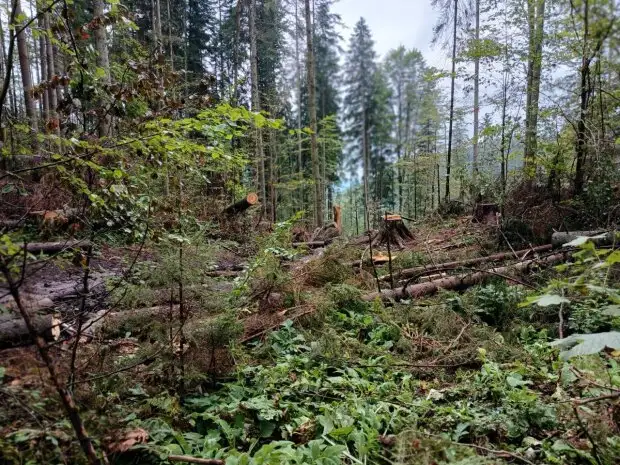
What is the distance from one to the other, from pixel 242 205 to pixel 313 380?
312 inches

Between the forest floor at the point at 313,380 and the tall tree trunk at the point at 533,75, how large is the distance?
15.2ft

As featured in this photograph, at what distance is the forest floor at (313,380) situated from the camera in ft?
6.02

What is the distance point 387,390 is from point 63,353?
252cm

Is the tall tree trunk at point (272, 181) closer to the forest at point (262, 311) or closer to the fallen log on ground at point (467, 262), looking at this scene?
the forest at point (262, 311)

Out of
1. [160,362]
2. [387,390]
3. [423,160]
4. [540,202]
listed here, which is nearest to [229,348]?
[160,362]

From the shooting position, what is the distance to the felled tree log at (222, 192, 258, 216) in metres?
10.1

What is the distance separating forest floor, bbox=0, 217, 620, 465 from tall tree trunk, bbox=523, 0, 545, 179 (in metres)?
4.63

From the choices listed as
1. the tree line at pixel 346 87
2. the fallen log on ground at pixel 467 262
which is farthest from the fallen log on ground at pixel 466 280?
the tree line at pixel 346 87

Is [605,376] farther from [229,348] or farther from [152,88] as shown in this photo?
[152,88]

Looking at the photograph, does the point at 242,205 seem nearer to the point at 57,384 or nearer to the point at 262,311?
the point at 262,311

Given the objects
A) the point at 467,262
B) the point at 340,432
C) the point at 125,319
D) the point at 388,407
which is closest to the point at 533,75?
the point at 467,262

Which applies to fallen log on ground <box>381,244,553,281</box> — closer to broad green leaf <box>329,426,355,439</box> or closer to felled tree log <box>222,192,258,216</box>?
broad green leaf <box>329,426,355,439</box>

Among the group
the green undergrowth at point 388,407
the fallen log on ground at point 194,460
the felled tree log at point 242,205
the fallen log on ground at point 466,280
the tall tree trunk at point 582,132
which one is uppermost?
the tall tree trunk at point 582,132

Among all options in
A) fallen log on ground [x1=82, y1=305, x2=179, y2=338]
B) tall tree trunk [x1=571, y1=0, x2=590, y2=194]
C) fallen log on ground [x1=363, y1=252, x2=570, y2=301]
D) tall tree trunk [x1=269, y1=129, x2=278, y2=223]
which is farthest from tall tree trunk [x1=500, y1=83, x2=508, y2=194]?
tall tree trunk [x1=269, y1=129, x2=278, y2=223]
